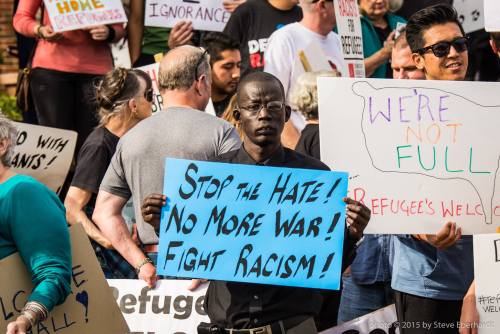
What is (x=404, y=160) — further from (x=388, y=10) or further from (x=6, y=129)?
(x=388, y=10)

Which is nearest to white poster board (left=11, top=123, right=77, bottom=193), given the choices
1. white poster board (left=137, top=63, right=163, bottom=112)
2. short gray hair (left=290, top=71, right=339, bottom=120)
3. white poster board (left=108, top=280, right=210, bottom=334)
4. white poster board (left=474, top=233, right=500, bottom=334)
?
white poster board (left=137, top=63, right=163, bottom=112)

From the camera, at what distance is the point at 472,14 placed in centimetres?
922

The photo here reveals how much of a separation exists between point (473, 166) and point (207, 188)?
1338 millimetres

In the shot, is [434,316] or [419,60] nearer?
[434,316]

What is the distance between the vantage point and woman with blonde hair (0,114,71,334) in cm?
449

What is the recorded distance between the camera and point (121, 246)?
602cm

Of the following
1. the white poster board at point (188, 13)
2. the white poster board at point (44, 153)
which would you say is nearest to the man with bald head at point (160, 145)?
the white poster board at point (44, 153)

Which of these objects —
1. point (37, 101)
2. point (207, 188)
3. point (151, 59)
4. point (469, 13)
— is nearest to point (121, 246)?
point (207, 188)

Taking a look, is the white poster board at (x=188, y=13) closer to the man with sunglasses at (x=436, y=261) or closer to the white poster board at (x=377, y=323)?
the man with sunglasses at (x=436, y=261)

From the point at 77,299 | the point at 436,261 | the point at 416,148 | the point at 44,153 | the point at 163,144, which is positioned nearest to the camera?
the point at 77,299

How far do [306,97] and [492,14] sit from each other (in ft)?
5.35

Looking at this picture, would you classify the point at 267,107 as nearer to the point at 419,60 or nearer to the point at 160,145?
the point at 160,145

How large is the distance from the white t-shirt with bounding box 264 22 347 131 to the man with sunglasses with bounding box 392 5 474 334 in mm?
2297

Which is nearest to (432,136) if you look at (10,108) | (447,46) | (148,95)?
(447,46)
